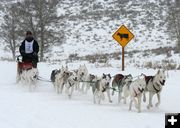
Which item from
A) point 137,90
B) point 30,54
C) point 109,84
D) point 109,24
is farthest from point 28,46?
point 109,24

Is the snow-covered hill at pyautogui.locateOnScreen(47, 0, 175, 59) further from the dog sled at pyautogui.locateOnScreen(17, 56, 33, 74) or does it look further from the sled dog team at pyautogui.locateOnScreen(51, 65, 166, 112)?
the sled dog team at pyautogui.locateOnScreen(51, 65, 166, 112)

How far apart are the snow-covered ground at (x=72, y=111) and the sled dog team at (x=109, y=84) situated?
231mm

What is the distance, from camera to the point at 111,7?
42719mm

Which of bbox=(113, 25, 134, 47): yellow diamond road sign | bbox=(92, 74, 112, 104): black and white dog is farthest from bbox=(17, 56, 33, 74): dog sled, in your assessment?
bbox=(113, 25, 134, 47): yellow diamond road sign

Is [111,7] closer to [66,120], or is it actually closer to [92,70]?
[92,70]

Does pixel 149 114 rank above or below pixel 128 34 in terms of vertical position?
below

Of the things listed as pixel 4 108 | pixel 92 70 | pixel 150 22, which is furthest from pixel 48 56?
pixel 4 108

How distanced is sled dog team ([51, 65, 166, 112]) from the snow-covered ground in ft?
0.74

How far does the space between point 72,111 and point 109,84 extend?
1741mm

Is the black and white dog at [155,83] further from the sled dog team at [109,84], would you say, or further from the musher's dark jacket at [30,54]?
the musher's dark jacket at [30,54]

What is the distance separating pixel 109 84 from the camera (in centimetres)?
1009

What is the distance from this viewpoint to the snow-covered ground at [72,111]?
7.39 m

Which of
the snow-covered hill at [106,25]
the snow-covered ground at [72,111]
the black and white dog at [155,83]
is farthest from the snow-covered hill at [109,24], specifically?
the black and white dog at [155,83]

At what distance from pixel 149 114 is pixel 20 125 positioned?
2.82 metres
